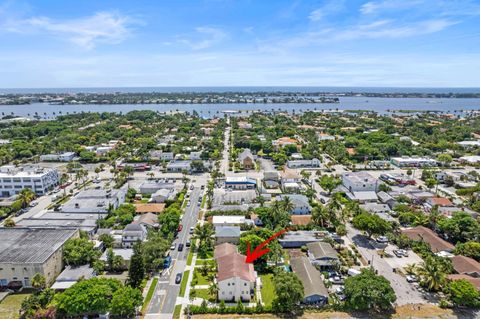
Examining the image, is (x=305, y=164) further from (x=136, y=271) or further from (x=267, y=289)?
(x=136, y=271)

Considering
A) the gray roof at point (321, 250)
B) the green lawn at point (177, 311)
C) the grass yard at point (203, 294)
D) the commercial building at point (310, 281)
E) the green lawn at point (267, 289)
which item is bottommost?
the green lawn at point (267, 289)

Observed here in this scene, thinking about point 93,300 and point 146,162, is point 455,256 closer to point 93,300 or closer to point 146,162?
point 93,300

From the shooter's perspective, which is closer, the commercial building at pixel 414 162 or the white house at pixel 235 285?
the white house at pixel 235 285

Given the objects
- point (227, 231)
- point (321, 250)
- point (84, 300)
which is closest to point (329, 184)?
point (321, 250)

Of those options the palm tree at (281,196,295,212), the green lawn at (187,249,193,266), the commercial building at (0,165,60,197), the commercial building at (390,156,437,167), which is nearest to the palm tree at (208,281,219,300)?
the green lawn at (187,249,193,266)

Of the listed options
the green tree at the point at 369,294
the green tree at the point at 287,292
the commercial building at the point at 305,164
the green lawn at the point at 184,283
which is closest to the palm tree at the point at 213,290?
the green lawn at the point at 184,283

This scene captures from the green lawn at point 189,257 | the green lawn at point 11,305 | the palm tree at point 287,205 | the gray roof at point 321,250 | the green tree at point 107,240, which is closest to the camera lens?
the green lawn at point 11,305

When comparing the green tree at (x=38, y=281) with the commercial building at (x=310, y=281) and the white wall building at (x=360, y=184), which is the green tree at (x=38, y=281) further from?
the white wall building at (x=360, y=184)
